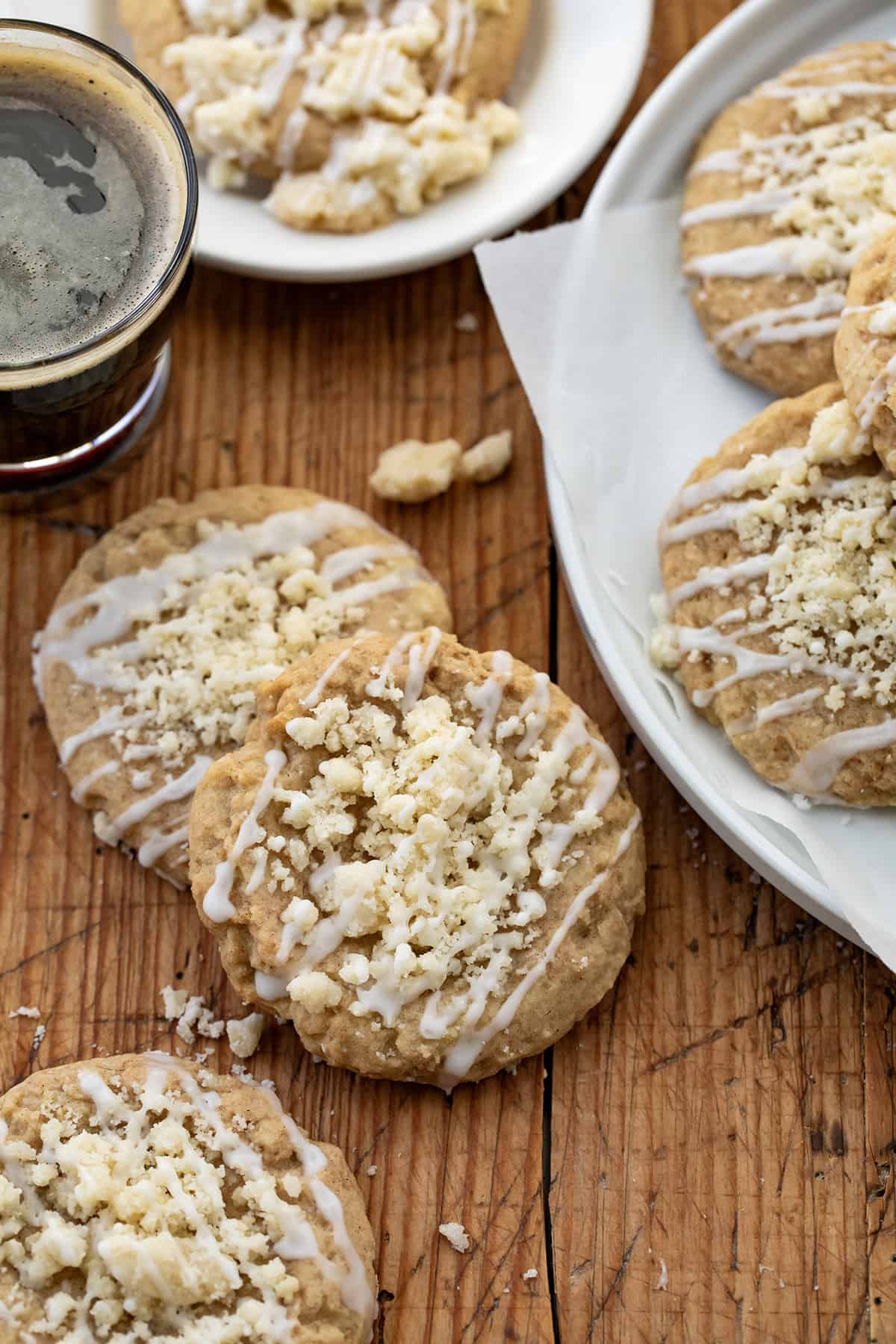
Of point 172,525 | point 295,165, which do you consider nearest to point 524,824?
point 172,525

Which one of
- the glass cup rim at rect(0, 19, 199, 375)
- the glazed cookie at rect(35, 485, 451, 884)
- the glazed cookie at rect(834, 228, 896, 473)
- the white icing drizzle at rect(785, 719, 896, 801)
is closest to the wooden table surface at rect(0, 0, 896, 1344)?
the glazed cookie at rect(35, 485, 451, 884)

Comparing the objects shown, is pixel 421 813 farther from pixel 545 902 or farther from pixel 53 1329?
pixel 53 1329

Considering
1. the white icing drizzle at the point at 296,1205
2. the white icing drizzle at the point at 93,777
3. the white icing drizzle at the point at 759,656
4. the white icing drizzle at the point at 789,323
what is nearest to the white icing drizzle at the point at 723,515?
the white icing drizzle at the point at 759,656

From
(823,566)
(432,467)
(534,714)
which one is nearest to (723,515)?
(823,566)

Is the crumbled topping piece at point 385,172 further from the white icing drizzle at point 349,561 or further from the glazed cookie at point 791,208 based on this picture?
the white icing drizzle at point 349,561

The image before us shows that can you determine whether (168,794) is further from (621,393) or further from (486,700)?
(621,393)

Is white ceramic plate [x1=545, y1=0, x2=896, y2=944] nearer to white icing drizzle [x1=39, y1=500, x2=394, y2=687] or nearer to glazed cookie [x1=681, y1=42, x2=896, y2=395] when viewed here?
glazed cookie [x1=681, y1=42, x2=896, y2=395]
